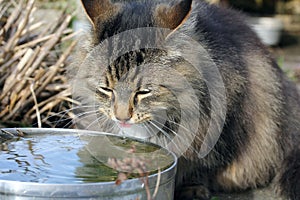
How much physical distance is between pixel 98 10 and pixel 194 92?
0.53 metres

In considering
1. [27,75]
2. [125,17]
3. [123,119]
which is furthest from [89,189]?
[27,75]

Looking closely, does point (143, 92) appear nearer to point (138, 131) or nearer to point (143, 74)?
point (143, 74)

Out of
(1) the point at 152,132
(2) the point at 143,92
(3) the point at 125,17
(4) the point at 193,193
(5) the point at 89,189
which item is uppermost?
(3) the point at 125,17

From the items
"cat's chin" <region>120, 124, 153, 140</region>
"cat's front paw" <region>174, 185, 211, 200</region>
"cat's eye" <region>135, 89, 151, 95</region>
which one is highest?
"cat's eye" <region>135, 89, 151, 95</region>

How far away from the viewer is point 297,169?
273 centimetres

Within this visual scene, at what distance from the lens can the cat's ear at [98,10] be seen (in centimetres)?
234

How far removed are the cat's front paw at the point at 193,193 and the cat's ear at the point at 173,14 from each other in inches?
32.4

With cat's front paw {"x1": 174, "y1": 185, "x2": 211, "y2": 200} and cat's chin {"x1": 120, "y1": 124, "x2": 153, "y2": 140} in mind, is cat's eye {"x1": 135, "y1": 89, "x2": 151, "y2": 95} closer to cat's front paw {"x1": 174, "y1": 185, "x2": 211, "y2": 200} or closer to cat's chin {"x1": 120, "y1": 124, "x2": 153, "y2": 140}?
cat's chin {"x1": 120, "y1": 124, "x2": 153, "y2": 140}

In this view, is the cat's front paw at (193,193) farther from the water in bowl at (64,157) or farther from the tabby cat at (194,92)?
the water in bowl at (64,157)

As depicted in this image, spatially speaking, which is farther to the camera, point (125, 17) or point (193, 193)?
point (193, 193)

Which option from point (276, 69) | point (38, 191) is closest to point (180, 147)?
point (276, 69)

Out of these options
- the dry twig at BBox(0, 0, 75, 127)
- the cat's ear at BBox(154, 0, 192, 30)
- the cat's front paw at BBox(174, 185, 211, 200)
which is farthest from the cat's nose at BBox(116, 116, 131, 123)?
the dry twig at BBox(0, 0, 75, 127)

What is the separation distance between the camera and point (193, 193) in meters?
2.66

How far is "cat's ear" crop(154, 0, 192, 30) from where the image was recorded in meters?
2.18
